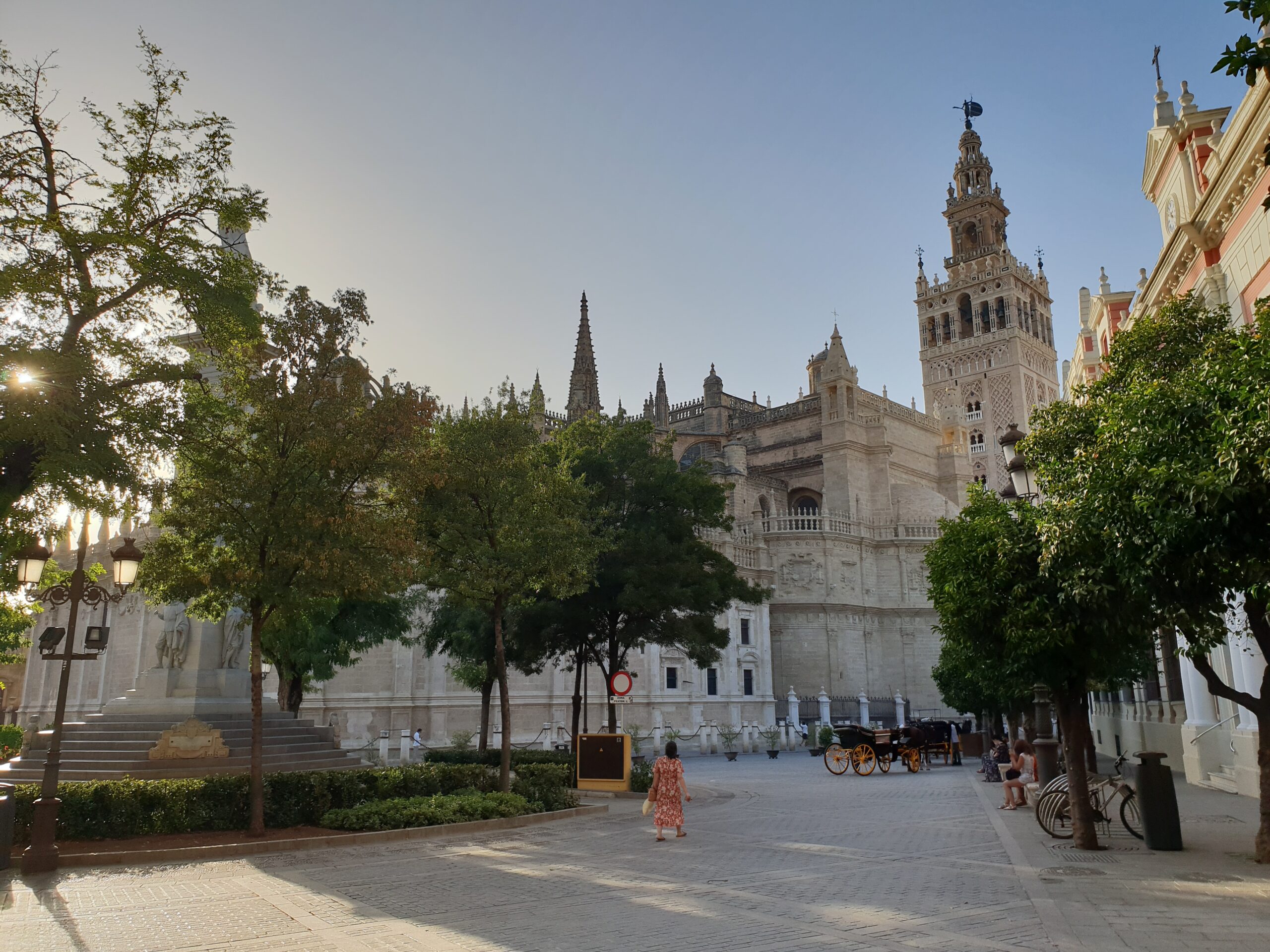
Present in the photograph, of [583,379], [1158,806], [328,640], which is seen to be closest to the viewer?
[1158,806]

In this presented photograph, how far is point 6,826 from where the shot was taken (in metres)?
10.5

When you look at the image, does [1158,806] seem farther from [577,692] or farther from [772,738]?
[772,738]

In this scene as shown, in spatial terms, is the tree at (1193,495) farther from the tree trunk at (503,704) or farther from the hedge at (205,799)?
the hedge at (205,799)

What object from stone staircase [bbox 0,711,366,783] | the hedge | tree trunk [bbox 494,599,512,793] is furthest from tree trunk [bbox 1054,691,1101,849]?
stone staircase [bbox 0,711,366,783]

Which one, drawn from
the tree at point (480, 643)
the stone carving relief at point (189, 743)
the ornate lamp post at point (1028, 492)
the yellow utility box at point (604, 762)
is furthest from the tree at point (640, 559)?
the stone carving relief at point (189, 743)

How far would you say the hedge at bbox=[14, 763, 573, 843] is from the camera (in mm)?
11891

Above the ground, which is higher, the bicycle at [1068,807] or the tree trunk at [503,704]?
the tree trunk at [503,704]

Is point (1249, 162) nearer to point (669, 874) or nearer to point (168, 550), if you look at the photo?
point (669, 874)

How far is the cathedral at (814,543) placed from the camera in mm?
33156

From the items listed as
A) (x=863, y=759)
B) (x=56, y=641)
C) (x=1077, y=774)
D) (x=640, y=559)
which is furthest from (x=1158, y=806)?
(x=863, y=759)

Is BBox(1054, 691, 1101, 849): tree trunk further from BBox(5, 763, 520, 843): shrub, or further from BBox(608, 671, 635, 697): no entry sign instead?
BBox(5, 763, 520, 843): shrub

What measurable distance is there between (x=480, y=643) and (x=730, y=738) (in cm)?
1864

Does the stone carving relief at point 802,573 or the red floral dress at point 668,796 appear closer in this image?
the red floral dress at point 668,796

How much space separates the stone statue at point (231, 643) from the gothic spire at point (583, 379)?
167ft
